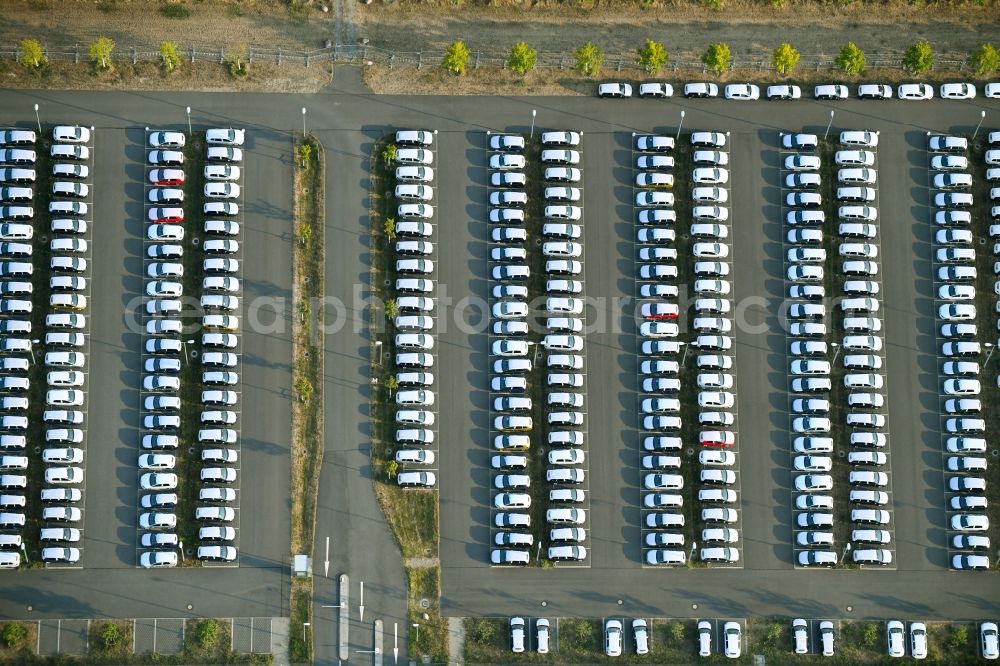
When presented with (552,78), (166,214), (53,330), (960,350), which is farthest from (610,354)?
(53,330)

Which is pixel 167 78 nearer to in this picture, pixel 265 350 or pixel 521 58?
pixel 265 350

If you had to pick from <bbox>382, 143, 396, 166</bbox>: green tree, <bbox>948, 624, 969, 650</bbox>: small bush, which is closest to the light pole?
<bbox>948, 624, 969, 650</bbox>: small bush

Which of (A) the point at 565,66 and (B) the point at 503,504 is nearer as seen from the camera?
(B) the point at 503,504

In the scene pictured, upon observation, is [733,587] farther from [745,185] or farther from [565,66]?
[565,66]

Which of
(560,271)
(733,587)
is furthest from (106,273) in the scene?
(733,587)

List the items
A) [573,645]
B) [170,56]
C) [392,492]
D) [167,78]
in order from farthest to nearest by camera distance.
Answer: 1. [167,78]
2. [170,56]
3. [392,492]
4. [573,645]

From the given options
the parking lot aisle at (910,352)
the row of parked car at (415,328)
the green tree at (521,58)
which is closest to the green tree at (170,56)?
the row of parked car at (415,328)
